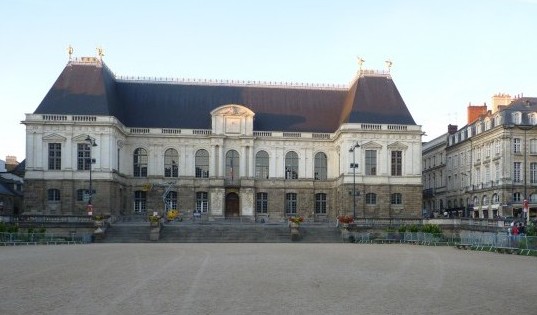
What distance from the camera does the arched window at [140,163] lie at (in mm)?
66125

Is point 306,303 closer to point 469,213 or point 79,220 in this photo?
point 79,220

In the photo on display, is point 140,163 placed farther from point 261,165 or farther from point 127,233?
point 127,233

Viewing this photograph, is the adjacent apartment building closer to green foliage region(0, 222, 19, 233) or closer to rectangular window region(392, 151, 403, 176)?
rectangular window region(392, 151, 403, 176)

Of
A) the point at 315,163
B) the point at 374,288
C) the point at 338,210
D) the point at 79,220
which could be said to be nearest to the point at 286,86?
the point at 315,163

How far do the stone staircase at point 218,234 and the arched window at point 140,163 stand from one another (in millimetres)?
16215

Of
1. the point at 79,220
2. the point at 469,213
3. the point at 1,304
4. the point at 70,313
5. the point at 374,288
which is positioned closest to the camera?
the point at 70,313

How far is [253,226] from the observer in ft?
168

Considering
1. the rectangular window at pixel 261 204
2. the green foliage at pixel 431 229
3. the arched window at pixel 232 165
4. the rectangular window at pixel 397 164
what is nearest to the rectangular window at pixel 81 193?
the arched window at pixel 232 165

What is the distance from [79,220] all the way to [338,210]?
84.5 ft

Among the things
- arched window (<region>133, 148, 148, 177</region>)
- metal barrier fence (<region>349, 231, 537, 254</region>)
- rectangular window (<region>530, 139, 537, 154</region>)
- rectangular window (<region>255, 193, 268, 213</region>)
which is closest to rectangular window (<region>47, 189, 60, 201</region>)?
arched window (<region>133, 148, 148, 177</region>)

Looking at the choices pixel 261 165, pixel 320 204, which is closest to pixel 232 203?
pixel 261 165

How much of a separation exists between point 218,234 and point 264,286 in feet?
101

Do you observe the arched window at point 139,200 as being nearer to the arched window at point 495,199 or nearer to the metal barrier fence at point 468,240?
the metal barrier fence at point 468,240

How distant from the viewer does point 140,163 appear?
66188 mm
